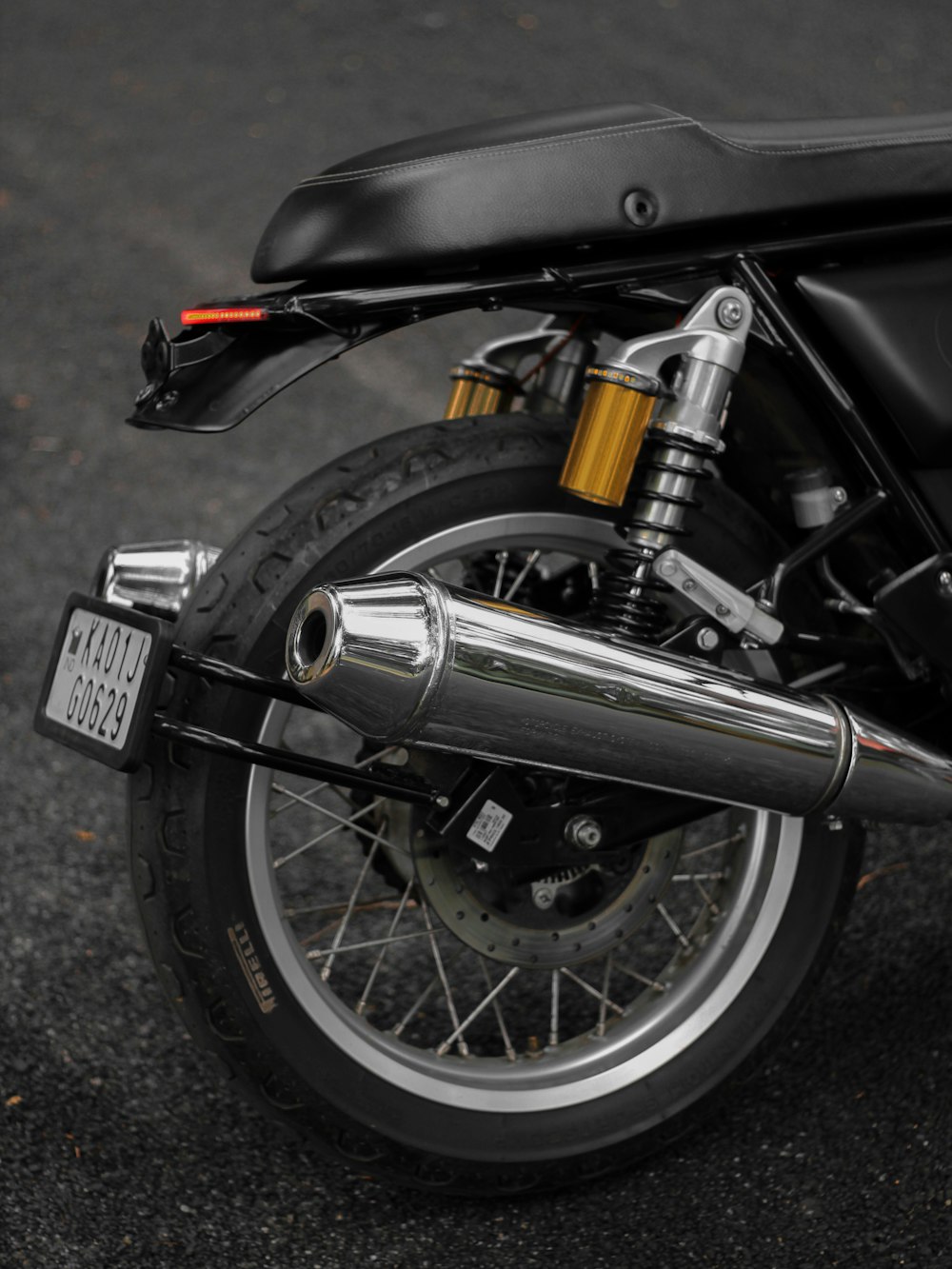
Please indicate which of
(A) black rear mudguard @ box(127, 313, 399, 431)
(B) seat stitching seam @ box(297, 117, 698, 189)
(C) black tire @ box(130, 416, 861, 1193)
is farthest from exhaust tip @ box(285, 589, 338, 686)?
(B) seat stitching seam @ box(297, 117, 698, 189)

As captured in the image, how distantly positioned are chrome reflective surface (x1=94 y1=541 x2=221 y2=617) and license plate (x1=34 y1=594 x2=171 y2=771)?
16cm

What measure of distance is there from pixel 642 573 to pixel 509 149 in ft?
1.83

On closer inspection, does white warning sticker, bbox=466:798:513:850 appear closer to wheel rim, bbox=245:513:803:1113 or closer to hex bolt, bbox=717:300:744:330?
wheel rim, bbox=245:513:803:1113

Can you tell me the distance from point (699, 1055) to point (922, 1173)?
1.14 feet

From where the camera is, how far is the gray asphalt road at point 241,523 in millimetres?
1810

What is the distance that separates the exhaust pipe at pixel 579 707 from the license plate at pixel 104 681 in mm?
202

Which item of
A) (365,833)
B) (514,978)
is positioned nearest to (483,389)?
(365,833)

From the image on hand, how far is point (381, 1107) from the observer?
1.77 m

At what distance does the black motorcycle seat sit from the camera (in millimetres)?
1606

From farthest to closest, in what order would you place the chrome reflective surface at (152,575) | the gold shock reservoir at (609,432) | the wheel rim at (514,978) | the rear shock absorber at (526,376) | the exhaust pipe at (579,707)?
1. the rear shock absorber at (526,376)
2. the chrome reflective surface at (152,575)
3. the wheel rim at (514,978)
4. the gold shock reservoir at (609,432)
5. the exhaust pipe at (579,707)

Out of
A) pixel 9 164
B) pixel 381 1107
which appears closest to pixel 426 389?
pixel 9 164

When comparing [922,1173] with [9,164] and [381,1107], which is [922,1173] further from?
[9,164]

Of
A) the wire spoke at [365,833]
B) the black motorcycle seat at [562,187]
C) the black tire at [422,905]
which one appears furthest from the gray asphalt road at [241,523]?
the black motorcycle seat at [562,187]

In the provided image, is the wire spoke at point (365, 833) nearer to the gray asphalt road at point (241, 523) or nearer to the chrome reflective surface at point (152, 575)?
the chrome reflective surface at point (152, 575)
